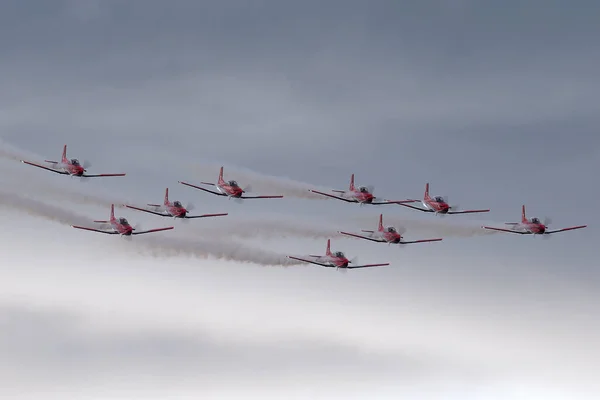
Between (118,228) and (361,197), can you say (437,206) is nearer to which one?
(361,197)

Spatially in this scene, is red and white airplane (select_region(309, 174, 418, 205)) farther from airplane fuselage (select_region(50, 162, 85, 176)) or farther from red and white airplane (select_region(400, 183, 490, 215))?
airplane fuselage (select_region(50, 162, 85, 176))

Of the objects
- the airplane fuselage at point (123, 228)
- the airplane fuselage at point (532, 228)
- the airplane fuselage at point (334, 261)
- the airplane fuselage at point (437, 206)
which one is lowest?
the airplane fuselage at point (334, 261)

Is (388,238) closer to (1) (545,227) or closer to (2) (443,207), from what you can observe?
(2) (443,207)

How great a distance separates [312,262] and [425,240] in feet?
45.1

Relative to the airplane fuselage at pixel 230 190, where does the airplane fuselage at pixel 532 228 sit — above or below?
below

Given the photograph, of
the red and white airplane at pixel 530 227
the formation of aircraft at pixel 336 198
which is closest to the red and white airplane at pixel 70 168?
the formation of aircraft at pixel 336 198

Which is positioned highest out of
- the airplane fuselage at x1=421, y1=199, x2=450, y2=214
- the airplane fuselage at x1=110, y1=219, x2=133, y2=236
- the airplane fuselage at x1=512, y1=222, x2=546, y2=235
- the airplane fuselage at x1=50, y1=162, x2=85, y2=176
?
the airplane fuselage at x1=50, y1=162, x2=85, y2=176

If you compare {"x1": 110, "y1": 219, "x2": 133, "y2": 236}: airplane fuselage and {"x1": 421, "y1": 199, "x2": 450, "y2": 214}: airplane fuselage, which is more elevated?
{"x1": 421, "y1": 199, "x2": 450, "y2": 214}: airplane fuselage

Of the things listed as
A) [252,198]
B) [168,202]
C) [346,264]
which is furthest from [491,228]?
[168,202]

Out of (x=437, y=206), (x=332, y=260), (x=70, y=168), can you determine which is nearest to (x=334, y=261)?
(x=332, y=260)

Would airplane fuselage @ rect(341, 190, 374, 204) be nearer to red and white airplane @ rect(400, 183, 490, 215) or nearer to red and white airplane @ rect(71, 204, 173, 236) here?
red and white airplane @ rect(400, 183, 490, 215)

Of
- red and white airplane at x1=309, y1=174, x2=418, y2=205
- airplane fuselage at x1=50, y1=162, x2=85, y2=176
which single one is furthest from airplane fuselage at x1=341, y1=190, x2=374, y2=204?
airplane fuselage at x1=50, y1=162, x2=85, y2=176

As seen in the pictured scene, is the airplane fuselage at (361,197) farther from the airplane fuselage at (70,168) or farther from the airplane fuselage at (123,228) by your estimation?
the airplane fuselage at (70,168)

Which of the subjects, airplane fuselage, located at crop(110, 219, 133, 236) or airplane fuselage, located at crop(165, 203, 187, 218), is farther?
airplane fuselage, located at crop(165, 203, 187, 218)
